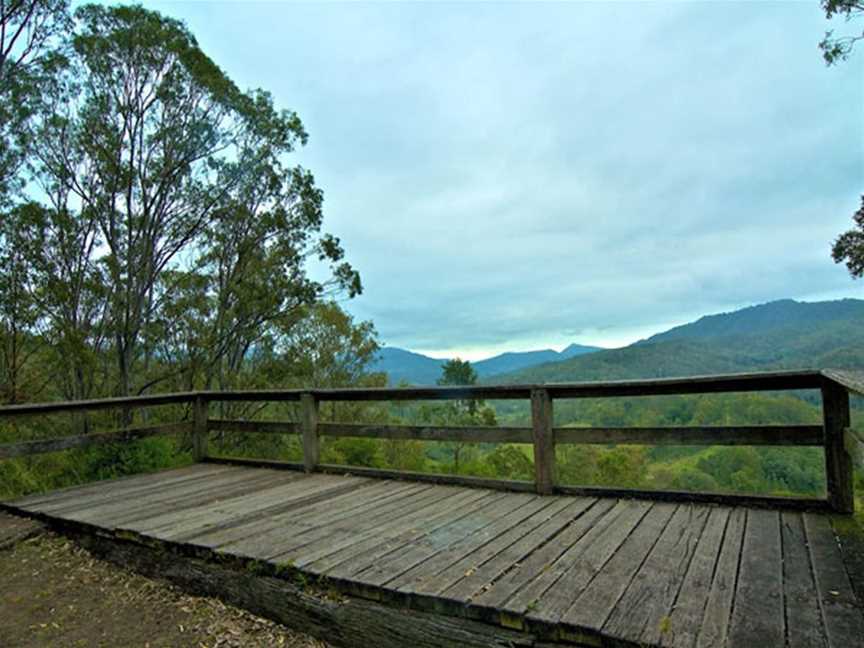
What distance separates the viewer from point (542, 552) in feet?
8.23

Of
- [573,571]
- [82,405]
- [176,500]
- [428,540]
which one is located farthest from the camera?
[82,405]

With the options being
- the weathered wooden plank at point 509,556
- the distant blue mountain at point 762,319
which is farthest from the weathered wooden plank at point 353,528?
the distant blue mountain at point 762,319

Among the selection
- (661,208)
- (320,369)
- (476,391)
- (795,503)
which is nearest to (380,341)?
(320,369)

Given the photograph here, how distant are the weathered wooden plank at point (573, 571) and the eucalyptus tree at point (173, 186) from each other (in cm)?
894

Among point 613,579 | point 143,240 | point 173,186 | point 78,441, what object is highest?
point 173,186

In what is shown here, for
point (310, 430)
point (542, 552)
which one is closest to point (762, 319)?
point (310, 430)

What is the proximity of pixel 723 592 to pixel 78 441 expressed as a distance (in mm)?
5351

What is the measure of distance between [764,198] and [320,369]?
44.4ft

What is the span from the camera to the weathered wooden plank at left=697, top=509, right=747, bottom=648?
1636 mm

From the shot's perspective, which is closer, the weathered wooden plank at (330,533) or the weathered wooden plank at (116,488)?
the weathered wooden plank at (330,533)

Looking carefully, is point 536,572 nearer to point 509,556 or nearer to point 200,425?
point 509,556

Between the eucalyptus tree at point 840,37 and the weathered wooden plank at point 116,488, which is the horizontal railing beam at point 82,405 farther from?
the eucalyptus tree at point 840,37

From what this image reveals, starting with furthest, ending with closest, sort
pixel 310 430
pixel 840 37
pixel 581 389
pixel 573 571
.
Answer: pixel 840 37 < pixel 310 430 < pixel 581 389 < pixel 573 571

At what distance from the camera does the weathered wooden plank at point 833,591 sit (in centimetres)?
162
